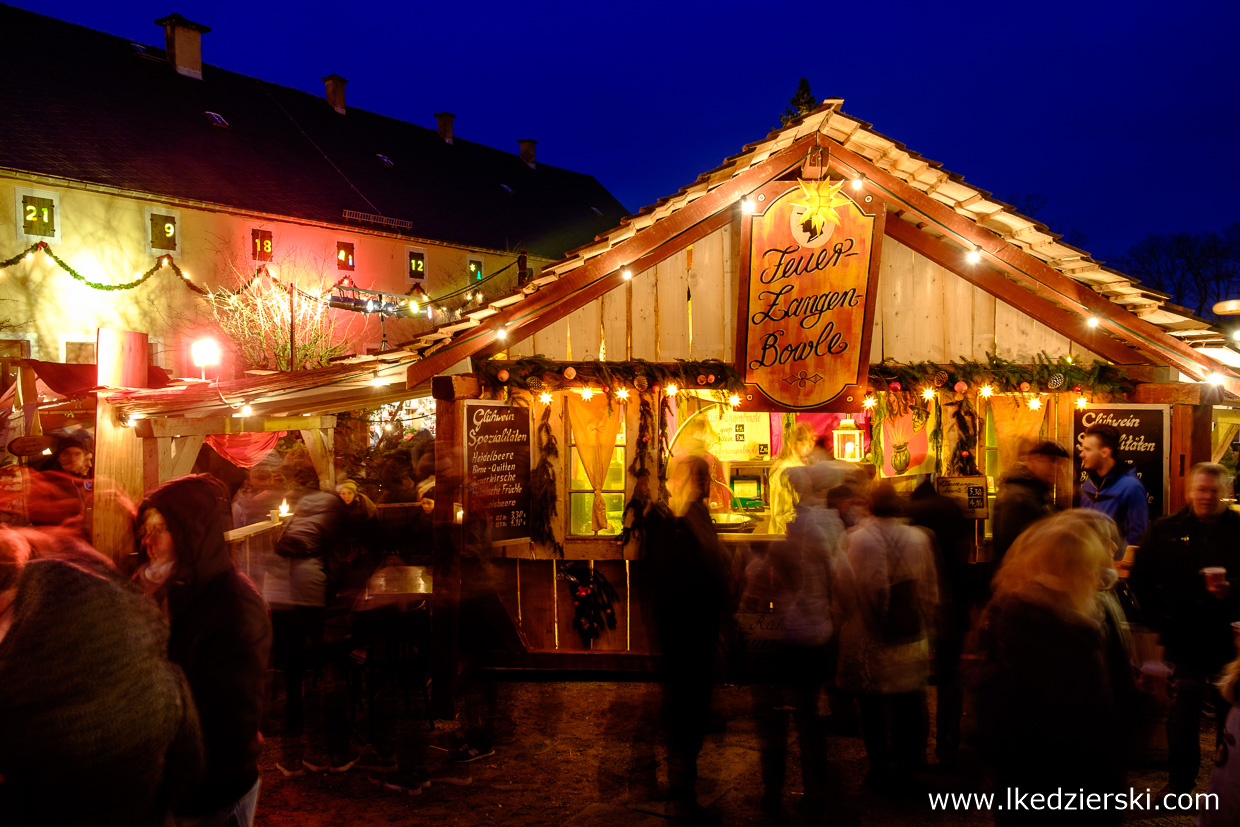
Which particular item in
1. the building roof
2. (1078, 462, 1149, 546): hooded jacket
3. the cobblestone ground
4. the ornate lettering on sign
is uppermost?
the building roof

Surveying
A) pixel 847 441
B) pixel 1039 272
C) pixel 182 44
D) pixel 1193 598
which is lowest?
pixel 1193 598

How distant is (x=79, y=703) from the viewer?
81.5 inches

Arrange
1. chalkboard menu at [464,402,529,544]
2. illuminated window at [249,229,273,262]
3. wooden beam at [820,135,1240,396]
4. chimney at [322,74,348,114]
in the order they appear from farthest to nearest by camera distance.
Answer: chimney at [322,74,348,114]
illuminated window at [249,229,273,262]
wooden beam at [820,135,1240,396]
chalkboard menu at [464,402,529,544]

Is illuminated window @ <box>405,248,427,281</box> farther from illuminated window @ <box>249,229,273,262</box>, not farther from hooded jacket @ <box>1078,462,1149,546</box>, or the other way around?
hooded jacket @ <box>1078,462,1149,546</box>

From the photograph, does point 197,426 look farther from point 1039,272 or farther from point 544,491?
point 1039,272

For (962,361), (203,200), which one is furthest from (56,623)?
(203,200)

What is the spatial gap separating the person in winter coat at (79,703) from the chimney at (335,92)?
3227 centimetres

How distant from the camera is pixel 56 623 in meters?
2.08

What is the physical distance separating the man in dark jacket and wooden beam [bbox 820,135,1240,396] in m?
2.96

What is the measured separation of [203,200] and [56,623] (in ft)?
73.7

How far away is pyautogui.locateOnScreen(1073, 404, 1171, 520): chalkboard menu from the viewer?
6984 millimetres

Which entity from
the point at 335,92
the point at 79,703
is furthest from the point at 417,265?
the point at 79,703

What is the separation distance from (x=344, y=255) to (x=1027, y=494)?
2359 cm

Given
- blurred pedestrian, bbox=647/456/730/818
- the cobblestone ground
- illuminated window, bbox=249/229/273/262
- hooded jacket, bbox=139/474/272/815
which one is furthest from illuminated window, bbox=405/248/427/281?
hooded jacket, bbox=139/474/272/815
